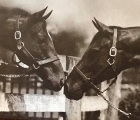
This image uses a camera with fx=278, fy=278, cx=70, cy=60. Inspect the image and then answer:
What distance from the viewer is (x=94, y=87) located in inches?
64.4

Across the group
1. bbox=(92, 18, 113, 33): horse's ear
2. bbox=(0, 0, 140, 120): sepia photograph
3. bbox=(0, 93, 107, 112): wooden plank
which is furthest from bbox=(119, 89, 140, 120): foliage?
bbox=(92, 18, 113, 33): horse's ear

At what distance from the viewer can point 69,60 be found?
1.68m

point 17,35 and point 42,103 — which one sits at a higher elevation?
point 17,35

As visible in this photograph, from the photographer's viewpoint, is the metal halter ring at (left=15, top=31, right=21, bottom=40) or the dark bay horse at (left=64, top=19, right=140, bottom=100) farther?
the metal halter ring at (left=15, top=31, right=21, bottom=40)

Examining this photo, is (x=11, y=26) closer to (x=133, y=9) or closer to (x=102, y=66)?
(x=102, y=66)

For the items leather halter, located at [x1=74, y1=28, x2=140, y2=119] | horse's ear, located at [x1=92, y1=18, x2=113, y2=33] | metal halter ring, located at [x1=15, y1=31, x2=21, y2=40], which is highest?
horse's ear, located at [x1=92, y1=18, x2=113, y2=33]

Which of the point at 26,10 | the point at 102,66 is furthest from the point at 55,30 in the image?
the point at 102,66

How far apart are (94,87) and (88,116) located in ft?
0.59

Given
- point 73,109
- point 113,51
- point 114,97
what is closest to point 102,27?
point 113,51

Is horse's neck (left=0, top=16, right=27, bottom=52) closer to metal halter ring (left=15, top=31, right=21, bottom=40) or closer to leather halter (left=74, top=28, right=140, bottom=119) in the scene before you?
metal halter ring (left=15, top=31, right=21, bottom=40)

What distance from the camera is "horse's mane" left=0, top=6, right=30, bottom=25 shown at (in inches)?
69.5

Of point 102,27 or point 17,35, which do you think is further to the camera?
point 17,35

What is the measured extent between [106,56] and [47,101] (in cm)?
46

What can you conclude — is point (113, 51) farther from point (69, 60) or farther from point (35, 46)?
point (35, 46)
